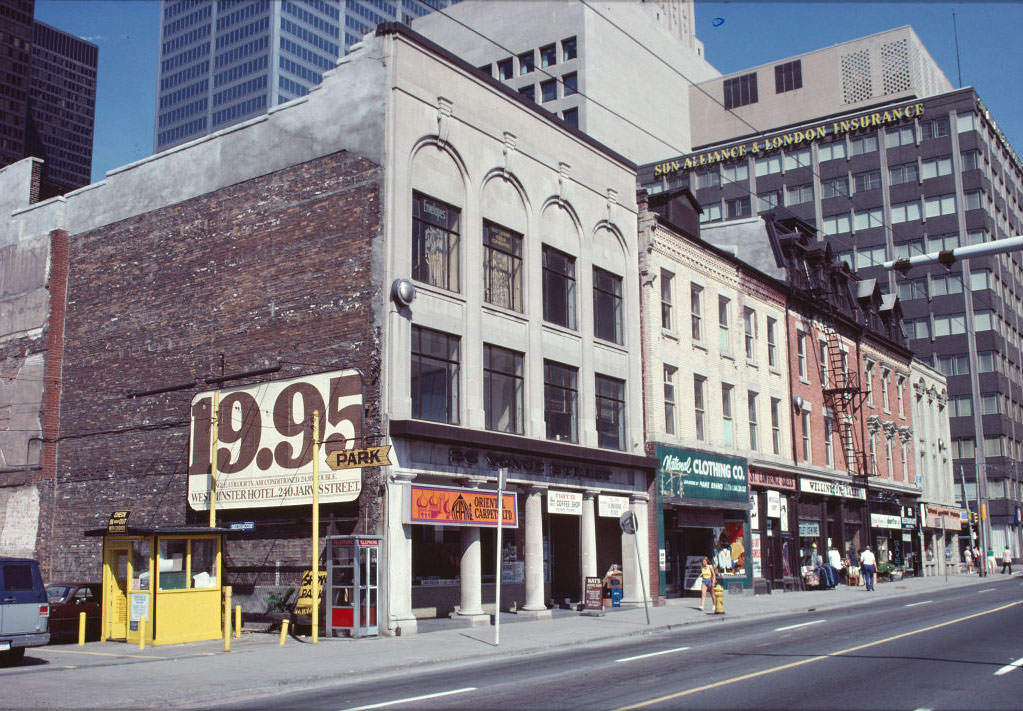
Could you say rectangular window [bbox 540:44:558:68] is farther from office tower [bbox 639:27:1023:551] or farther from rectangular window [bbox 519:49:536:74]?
office tower [bbox 639:27:1023:551]

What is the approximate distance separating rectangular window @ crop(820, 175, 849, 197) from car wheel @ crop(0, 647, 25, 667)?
81825 mm

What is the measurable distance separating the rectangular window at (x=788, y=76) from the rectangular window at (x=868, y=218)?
55.3 ft

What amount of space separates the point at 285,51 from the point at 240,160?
141827 millimetres

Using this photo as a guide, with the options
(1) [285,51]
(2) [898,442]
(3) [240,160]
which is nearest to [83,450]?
(3) [240,160]

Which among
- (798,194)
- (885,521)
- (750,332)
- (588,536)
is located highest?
(798,194)

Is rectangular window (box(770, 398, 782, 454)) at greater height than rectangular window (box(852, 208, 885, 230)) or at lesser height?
lesser

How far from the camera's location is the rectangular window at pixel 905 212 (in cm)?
8594

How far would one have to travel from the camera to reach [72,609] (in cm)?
2284

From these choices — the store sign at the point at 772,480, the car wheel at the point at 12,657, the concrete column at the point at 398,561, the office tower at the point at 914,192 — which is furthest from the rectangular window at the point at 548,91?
the car wheel at the point at 12,657

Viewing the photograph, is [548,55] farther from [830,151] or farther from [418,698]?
[418,698]

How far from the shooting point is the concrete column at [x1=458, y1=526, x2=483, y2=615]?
24550 mm

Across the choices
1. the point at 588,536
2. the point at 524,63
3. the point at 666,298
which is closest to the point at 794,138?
the point at 524,63

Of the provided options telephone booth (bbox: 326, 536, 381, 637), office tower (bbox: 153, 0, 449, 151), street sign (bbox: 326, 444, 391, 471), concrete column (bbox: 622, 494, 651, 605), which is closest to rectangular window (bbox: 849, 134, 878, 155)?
concrete column (bbox: 622, 494, 651, 605)

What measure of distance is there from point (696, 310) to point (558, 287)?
8.67m
